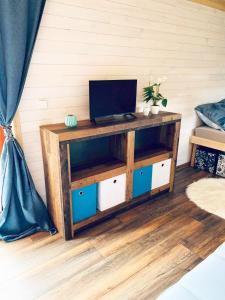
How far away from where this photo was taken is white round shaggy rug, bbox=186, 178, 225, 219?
2672 mm

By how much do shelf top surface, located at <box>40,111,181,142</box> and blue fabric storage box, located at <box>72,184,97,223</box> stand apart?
52 cm

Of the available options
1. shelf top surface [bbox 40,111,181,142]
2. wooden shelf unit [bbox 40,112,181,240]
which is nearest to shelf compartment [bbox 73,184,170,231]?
wooden shelf unit [bbox 40,112,181,240]

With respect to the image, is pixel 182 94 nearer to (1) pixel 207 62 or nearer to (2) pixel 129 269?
(1) pixel 207 62

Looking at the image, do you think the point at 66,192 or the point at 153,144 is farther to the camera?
the point at 153,144

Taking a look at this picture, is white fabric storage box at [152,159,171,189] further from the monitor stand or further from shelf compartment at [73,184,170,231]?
the monitor stand

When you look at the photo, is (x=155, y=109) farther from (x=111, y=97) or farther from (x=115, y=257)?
(x=115, y=257)

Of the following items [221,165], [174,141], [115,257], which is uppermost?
[174,141]

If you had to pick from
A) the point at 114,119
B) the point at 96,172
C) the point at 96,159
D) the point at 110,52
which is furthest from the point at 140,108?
the point at 96,172

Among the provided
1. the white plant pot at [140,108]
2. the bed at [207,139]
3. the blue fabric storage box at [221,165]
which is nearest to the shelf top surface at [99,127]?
the white plant pot at [140,108]

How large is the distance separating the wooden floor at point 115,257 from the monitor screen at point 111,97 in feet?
3.75

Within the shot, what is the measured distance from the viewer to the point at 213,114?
11.6 ft

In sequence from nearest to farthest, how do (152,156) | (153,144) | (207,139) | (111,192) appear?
1. (111,192)
2. (152,156)
3. (153,144)
4. (207,139)

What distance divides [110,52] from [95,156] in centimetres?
114

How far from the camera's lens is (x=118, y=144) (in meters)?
2.53
